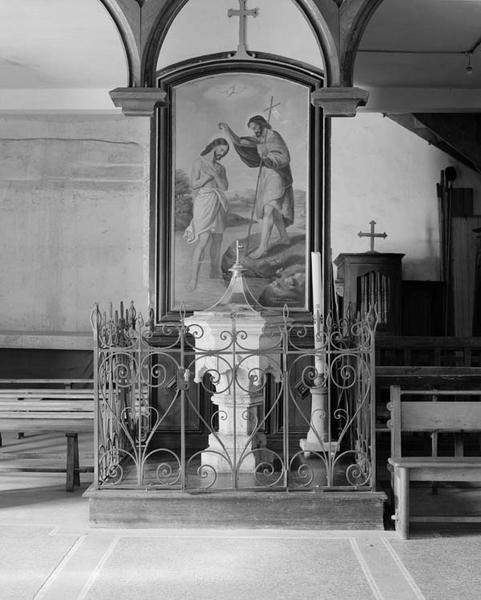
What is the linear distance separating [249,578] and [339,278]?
621 cm

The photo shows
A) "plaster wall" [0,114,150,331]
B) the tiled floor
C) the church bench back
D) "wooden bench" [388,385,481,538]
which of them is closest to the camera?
the tiled floor

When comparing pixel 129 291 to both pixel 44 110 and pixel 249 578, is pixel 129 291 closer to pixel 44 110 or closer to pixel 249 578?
pixel 44 110

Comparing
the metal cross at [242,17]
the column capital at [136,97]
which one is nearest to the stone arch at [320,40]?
the column capital at [136,97]

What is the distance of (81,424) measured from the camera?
18.3ft

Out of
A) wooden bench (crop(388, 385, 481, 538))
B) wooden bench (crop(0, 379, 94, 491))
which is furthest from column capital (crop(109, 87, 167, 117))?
wooden bench (crop(388, 385, 481, 538))

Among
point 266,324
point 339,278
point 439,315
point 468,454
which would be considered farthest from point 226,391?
point 439,315

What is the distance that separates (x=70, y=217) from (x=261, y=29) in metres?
4.29

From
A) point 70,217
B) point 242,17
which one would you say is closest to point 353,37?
point 242,17

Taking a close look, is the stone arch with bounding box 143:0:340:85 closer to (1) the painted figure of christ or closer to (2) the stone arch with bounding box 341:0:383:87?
(2) the stone arch with bounding box 341:0:383:87

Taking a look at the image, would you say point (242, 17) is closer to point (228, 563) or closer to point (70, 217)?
point (228, 563)

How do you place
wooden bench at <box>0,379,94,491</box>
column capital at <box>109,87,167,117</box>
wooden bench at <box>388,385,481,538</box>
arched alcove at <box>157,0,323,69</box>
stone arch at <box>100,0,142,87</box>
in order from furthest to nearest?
arched alcove at <box>157,0,323,69</box>
wooden bench at <box>0,379,94,491</box>
stone arch at <box>100,0,142,87</box>
column capital at <box>109,87,167,117</box>
wooden bench at <box>388,385,481,538</box>

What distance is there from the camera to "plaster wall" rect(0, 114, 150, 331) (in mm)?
10070

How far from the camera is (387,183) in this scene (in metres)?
10.3

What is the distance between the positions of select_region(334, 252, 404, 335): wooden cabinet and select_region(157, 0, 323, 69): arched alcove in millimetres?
3012
